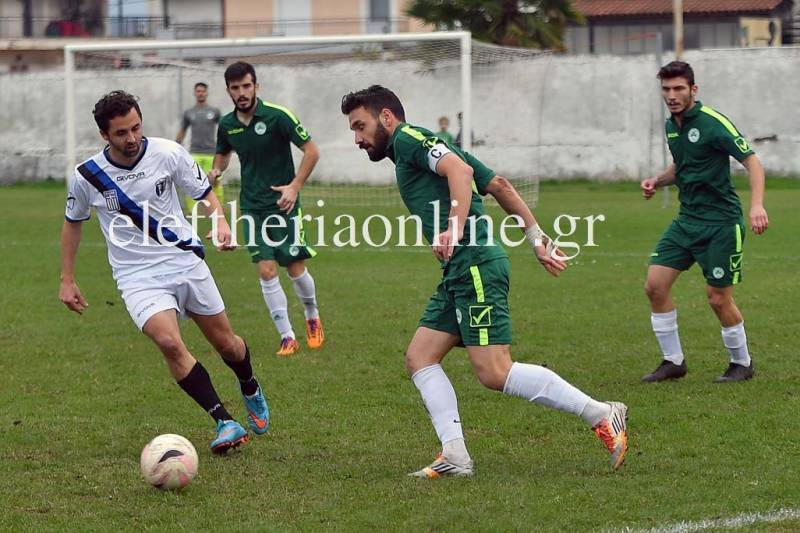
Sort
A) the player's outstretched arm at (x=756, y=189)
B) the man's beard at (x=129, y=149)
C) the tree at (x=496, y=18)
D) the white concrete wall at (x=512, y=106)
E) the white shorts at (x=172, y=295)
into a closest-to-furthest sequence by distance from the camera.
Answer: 1. the man's beard at (x=129, y=149)
2. the white shorts at (x=172, y=295)
3. the player's outstretched arm at (x=756, y=189)
4. the white concrete wall at (x=512, y=106)
5. the tree at (x=496, y=18)

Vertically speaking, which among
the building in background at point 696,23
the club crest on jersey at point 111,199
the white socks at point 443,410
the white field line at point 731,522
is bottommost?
the white field line at point 731,522

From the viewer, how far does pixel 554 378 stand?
5711 millimetres

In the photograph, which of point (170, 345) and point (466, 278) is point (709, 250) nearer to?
point (466, 278)

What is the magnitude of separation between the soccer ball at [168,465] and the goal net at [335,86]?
42.4 feet

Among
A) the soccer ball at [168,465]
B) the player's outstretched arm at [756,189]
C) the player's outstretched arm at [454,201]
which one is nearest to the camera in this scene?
the player's outstretched arm at [454,201]

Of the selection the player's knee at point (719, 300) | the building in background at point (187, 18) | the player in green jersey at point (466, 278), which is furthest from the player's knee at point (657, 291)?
the building in background at point (187, 18)

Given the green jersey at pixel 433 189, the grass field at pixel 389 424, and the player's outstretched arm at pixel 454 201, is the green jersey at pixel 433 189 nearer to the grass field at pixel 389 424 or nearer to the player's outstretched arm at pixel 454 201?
the player's outstretched arm at pixel 454 201

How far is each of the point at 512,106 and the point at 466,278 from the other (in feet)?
62.0

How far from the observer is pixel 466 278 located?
18.5 ft

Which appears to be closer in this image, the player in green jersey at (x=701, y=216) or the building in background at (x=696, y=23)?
the player in green jersey at (x=701, y=216)

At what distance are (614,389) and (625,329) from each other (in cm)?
234

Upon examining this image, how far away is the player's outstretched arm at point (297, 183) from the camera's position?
898cm

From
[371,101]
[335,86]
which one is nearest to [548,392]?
[371,101]

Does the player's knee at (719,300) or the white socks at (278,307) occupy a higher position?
the player's knee at (719,300)
